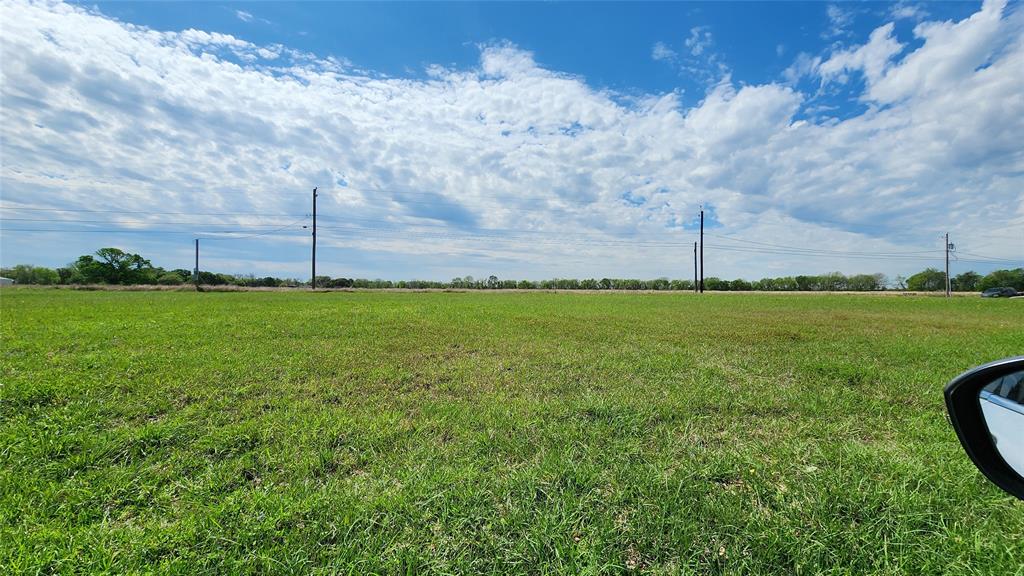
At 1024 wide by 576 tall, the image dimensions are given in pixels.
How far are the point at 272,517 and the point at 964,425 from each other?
3929mm

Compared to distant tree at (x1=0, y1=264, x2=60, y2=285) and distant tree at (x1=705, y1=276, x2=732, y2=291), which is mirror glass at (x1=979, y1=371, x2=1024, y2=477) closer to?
distant tree at (x1=705, y1=276, x2=732, y2=291)

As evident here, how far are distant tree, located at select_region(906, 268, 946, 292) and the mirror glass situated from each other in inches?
3851

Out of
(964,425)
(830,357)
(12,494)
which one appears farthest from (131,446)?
(830,357)

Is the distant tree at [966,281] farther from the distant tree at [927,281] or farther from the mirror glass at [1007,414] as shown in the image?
the mirror glass at [1007,414]

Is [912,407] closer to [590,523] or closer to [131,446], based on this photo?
[590,523]

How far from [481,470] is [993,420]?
3046 mm

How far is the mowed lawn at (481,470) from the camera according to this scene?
2318mm

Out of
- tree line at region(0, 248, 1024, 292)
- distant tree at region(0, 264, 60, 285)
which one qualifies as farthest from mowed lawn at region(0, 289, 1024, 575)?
distant tree at region(0, 264, 60, 285)

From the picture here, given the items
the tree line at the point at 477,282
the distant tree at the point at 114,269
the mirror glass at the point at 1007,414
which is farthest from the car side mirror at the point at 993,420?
the distant tree at the point at 114,269

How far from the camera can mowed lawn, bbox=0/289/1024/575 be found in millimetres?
2318

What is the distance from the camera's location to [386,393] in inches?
218

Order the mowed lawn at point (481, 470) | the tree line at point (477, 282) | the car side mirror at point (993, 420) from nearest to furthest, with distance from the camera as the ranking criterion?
the car side mirror at point (993, 420) → the mowed lawn at point (481, 470) → the tree line at point (477, 282)

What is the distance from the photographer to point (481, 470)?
3.29 m

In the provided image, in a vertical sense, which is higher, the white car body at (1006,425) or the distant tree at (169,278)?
the distant tree at (169,278)
